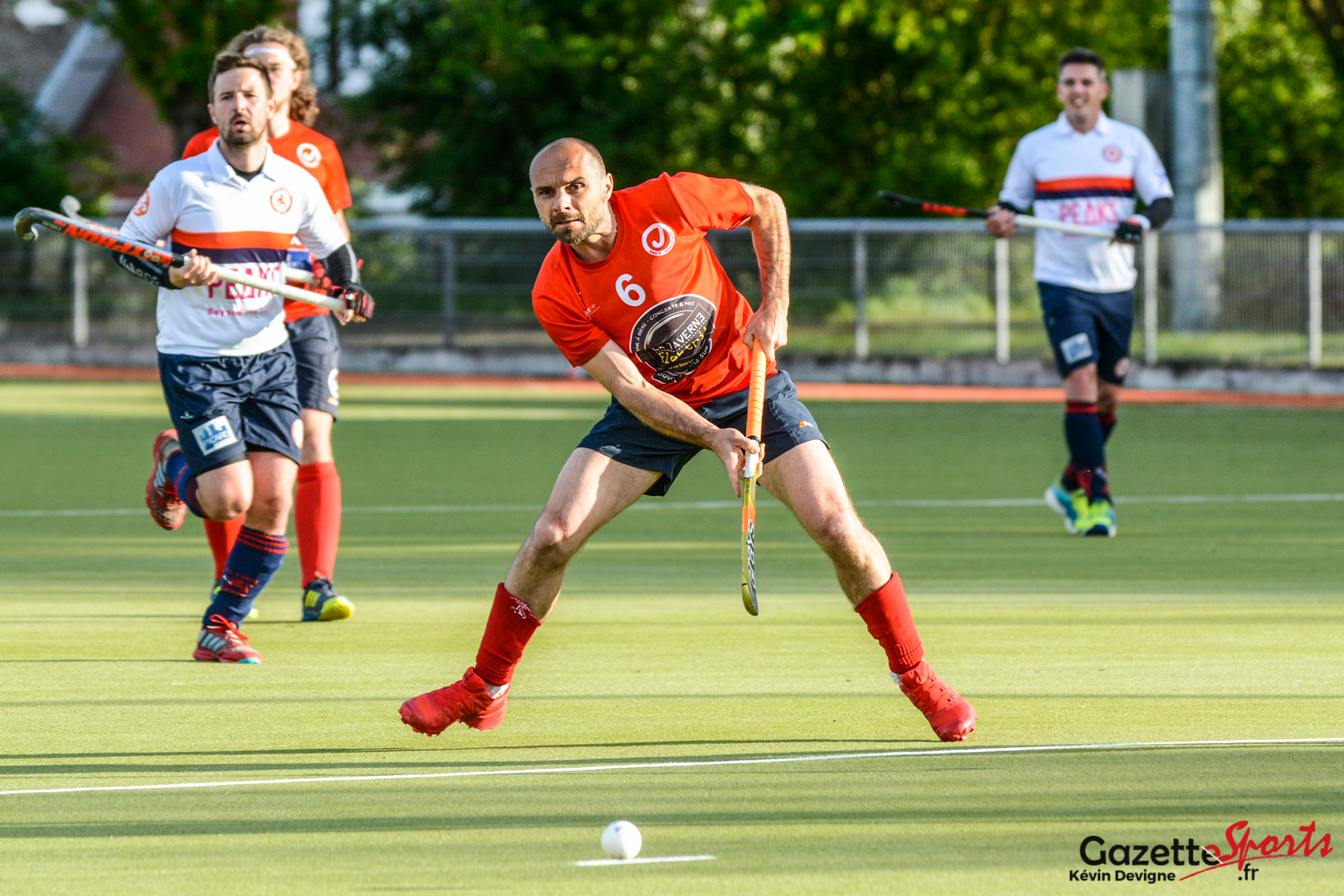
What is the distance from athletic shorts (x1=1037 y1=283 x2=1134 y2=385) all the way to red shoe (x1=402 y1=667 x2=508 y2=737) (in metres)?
5.28

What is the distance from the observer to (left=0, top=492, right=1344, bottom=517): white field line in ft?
37.3

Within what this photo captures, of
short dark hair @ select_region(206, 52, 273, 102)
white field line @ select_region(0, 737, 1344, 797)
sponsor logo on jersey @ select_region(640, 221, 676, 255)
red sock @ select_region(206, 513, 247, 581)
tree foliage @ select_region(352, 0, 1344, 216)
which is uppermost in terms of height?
tree foliage @ select_region(352, 0, 1344, 216)

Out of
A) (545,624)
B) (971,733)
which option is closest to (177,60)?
(545,624)

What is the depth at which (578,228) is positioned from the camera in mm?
5445

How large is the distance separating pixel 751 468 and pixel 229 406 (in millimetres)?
2339

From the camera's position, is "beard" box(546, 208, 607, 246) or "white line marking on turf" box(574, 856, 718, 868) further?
"beard" box(546, 208, 607, 246)

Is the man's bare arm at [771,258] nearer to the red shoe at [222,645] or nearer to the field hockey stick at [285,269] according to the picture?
the field hockey stick at [285,269]

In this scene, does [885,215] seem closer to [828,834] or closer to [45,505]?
[45,505]

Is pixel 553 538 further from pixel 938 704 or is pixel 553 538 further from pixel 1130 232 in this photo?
pixel 1130 232

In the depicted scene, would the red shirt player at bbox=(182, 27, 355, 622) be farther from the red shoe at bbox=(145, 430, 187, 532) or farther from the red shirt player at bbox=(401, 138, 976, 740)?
the red shirt player at bbox=(401, 138, 976, 740)

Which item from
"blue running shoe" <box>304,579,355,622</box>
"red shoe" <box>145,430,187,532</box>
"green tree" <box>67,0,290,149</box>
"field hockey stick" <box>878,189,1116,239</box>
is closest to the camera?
"blue running shoe" <box>304,579,355,622</box>

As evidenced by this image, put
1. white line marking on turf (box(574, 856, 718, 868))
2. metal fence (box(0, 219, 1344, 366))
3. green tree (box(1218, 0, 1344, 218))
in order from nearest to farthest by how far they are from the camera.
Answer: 1. white line marking on turf (box(574, 856, 718, 868))
2. metal fence (box(0, 219, 1344, 366))
3. green tree (box(1218, 0, 1344, 218))

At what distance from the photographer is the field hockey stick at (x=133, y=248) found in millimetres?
6711

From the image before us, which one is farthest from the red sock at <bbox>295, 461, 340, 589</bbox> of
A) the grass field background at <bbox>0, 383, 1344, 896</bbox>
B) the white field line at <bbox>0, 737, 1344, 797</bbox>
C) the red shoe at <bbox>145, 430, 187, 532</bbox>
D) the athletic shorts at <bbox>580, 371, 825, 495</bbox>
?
the white field line at <bbox>0, 737, 1344, 797</bbox>
